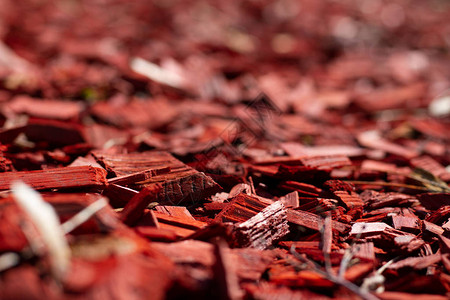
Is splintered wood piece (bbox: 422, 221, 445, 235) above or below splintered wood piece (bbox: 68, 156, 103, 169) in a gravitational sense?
below

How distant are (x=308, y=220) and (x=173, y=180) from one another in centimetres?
64

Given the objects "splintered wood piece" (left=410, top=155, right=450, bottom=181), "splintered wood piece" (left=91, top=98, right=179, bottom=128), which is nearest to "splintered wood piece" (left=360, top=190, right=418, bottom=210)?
"splintered wood piece" (left=410, top=155, right=450, bottom=181)

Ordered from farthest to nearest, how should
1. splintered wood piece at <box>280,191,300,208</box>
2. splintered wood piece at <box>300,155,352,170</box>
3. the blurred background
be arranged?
the blurred background < splintered wood piece at <box>300,155,352,170</box> < splintered wood piece at <box>280,191,300,208</box>

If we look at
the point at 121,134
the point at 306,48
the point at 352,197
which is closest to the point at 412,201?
the point at 352,197

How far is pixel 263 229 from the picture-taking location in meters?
1.61

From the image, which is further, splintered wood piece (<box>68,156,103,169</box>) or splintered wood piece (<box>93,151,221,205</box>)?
splintered wood piece (<box>68,156,103,169</box>)

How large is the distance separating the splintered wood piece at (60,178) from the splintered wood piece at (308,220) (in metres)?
0.83

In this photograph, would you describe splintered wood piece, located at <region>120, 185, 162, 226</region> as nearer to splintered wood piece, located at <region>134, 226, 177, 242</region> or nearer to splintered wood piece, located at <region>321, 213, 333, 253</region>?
splintered wood piece, located at <region>134, 226, 177, 242</region>

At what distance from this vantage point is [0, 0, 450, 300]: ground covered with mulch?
3.88ft

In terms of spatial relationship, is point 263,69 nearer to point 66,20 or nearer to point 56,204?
point 66,20

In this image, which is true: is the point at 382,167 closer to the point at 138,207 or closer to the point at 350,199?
the point at 350,199

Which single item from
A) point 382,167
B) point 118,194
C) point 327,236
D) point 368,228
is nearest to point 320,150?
point 382,167

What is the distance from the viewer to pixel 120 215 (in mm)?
1563

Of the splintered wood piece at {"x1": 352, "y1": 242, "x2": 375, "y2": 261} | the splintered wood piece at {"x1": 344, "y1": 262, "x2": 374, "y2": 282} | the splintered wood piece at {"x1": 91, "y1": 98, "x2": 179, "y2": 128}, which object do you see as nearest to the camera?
the splintered wood piece at {"x1": 344, "y1": 262, "x2": 374, "y2": 282}
